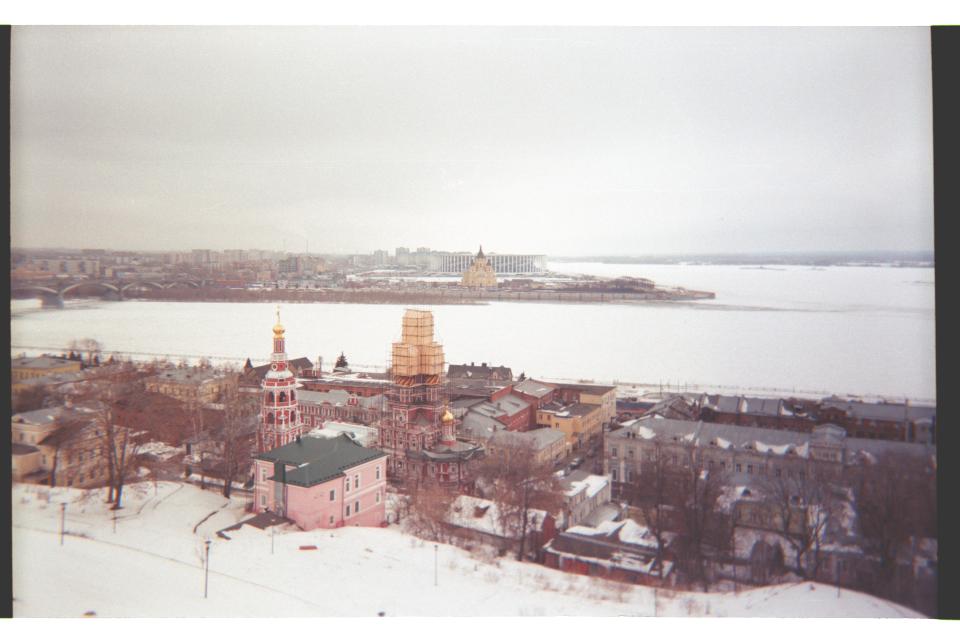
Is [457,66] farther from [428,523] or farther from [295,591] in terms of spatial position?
[295,591]

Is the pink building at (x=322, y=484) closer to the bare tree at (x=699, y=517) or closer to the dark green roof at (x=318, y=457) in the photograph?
the dark green roof at (x=318, y=457)

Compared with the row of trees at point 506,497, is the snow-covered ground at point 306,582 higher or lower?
lower

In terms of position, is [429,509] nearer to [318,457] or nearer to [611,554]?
[318,457]

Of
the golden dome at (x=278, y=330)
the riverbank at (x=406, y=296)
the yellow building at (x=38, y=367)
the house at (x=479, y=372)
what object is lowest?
the house at (x=479, y=372)

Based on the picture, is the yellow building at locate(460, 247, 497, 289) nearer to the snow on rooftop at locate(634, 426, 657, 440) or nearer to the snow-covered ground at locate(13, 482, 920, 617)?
the snow on rooftop at locate(634, 426, 657, 440)

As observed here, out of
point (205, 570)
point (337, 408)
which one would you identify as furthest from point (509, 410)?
point (205, 570)

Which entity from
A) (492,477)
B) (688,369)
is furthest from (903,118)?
(492,477)

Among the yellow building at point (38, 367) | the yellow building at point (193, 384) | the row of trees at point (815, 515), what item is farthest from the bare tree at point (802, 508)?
the yellow building at point (38, 367)
